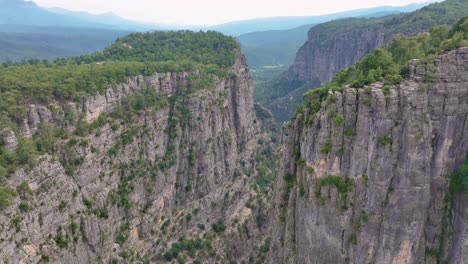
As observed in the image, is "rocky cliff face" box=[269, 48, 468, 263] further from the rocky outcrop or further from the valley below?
the rocky outcrop

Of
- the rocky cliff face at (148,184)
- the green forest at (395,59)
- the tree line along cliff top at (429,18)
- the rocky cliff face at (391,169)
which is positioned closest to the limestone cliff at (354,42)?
the tree line along cliff top at (429,18)

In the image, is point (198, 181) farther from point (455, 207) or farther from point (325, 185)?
point (455, 207)

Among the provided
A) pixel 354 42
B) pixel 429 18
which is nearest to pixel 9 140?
pixel 429 18

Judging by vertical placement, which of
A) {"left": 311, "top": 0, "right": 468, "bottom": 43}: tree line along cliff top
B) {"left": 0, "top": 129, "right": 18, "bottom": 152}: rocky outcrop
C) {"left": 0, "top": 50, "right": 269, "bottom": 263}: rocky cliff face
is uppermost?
{"left": 311, "top": 0, "right": 468, "bottom": 43}: tree line along cliff top

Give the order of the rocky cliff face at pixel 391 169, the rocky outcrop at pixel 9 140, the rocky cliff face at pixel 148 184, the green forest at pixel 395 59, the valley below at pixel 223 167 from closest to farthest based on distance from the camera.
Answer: the rocky cliff face at pixel 391 169, the valley below at pixel 223 167, the green forest at pixel 395 59, the rocky outcrop at pixel 9 140, the rocky cliff face at pixel 148 184

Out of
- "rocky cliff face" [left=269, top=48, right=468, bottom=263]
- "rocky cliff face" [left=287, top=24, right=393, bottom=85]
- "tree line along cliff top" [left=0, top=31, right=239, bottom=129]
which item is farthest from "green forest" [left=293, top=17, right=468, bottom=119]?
"rocky cliff face" [left=287, top=24, right=393, bottom=85]

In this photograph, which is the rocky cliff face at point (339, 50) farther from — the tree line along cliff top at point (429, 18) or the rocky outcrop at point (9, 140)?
the rocky outcrop at point (9, 140)
